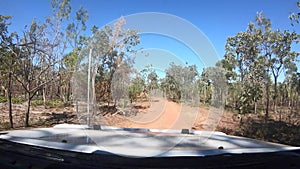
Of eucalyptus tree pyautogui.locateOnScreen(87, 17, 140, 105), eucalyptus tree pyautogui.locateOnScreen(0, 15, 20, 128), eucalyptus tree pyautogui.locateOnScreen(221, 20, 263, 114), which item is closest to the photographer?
eucalyptus tree pyautogui.locateOnScreen(87, 17, 140, 105)

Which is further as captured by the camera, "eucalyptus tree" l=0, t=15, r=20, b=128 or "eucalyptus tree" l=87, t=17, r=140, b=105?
"eucalyptus tree" l=0, t=15, r=20, b=128

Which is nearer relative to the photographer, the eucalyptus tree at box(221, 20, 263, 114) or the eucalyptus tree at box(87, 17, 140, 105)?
the eucalyptus tree at box(87, 17, 140, 105)

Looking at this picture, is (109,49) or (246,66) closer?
(109,49)

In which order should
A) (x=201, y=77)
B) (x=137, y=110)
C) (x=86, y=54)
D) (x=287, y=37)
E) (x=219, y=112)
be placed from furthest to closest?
(x=287, y=37) → (x=137, y=110) → (x=86, y=54) → (x=201, y=77) → (x=219, y=112)

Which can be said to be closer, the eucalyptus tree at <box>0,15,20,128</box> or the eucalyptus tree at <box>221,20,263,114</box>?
the eucalyptus tree at <box>0,15,20,128</box>

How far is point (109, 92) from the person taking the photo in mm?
2449

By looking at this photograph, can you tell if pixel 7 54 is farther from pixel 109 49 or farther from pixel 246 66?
pixel 246 66

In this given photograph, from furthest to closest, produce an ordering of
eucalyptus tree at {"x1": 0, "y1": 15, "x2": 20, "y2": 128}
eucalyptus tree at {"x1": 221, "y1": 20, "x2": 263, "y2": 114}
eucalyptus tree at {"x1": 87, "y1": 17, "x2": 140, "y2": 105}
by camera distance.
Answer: eucalyptus tree at {"x1": 221, "y1": 20, "x2": 263, "y2": 114}, eucalyptus tree at {"x1": 0, "y1": 15, "x2": 20, "y2": 128}, eucalyptus tree at {"x1": 87, "y1": 17, "x2": 140, "y2": 105}

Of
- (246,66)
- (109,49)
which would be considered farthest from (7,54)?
(246,66)

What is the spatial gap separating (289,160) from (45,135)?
1.62 meters

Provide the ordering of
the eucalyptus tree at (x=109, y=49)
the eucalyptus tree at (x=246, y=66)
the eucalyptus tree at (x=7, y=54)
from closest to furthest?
1. the eucalyptus tree at (x=109, y=49)
2. the eucalyptus tree at (x=7, y=54)
3. the eucalyptus tree at (x=246, y=66)

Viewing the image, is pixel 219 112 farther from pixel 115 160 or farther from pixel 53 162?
pixel 53 162

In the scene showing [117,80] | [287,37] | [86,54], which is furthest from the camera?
[287,37]

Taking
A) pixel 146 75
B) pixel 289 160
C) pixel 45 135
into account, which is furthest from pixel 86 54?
pixel 289 160
